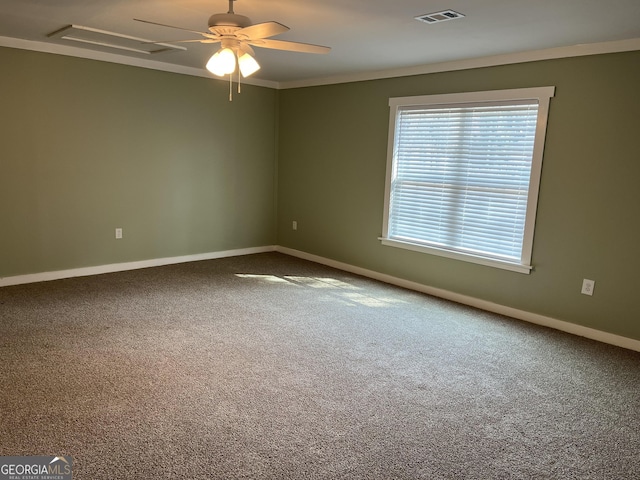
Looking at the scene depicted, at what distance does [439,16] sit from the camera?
2.97m

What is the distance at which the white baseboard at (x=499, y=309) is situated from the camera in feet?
12.0

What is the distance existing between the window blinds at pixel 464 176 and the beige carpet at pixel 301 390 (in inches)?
30.7

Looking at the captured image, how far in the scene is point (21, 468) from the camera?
2.00m

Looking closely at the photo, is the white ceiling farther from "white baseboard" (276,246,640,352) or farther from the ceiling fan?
"white baseboard" (276,246,640,352)

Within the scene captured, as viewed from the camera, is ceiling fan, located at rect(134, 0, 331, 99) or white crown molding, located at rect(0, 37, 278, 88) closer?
ceiling fan, located at rect(134, 0, 331, 99)

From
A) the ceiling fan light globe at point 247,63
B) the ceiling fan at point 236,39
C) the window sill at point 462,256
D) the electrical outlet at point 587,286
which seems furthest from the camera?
the window sill at point 462,256

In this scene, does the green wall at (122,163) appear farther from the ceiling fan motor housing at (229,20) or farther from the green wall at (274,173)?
the ceiling fan motor housing at (229,20)

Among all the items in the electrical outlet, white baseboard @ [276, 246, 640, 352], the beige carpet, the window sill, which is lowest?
the beige carpet

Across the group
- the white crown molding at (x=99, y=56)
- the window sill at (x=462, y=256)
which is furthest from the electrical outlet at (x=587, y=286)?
the white crown molding at (x=99, y=56)

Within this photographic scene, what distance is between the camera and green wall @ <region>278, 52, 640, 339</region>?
3.51m

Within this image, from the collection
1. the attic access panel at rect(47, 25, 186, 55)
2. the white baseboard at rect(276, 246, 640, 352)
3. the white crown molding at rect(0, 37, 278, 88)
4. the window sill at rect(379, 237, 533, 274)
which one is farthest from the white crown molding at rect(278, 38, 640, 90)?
the white baseboard at rect(276, 246, 640, 352)

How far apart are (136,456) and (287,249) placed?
4505mm

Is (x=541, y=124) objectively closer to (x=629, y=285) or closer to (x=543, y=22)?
(x=543, y=22)

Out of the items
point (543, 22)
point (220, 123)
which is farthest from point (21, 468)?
point (220, 123)
